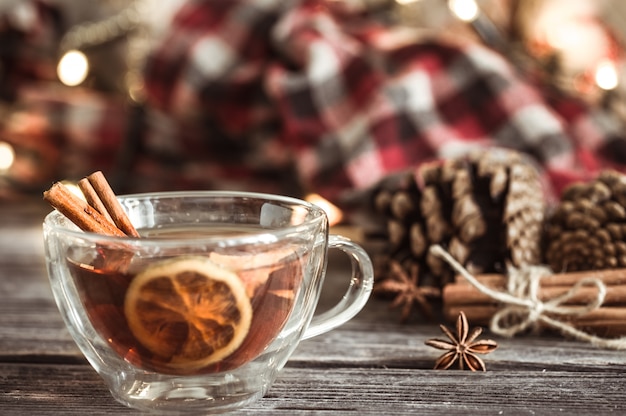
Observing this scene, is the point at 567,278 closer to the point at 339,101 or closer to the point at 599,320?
the point at 599,320

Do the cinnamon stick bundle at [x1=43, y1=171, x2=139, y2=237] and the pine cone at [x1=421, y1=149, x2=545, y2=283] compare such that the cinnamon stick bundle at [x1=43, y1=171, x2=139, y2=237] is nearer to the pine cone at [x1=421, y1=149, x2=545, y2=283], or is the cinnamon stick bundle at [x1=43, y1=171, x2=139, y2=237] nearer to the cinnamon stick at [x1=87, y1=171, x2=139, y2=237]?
the cinnamon stick at [x1=87, y1=171, x2=139, y2=237]

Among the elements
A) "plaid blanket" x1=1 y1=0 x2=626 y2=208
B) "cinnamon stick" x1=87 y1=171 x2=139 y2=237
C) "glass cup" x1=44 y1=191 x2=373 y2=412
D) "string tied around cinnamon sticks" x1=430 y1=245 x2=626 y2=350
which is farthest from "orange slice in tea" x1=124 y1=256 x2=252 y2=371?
"plaid blanket" x1=1 y1=0 x2=626 y2=208

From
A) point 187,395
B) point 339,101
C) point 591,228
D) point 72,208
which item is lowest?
point 187,395

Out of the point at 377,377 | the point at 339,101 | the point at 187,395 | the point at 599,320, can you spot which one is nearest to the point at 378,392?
the point at 377,377

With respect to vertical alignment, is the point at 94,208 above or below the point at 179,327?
above

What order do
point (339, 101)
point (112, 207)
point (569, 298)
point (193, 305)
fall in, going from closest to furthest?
point (193, 305) < point (112, 207) < point (569, 298) < point (339, 101)

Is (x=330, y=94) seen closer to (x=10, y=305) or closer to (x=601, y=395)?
(x=10, y=305)

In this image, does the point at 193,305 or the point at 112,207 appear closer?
the point at 193,305
